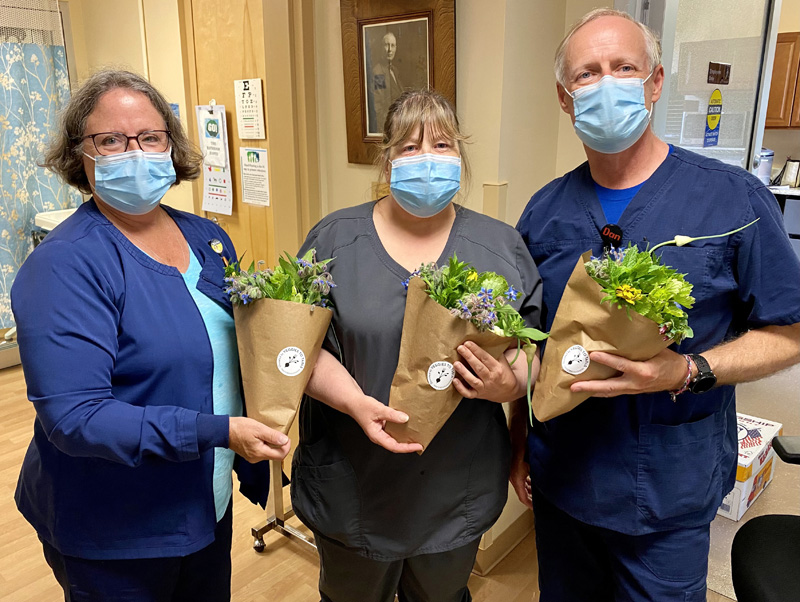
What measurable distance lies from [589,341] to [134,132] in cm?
98

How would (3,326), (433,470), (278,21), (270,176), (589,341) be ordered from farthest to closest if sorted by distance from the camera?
(3,326), (270,176), (278,21), (433,470), (589,341)

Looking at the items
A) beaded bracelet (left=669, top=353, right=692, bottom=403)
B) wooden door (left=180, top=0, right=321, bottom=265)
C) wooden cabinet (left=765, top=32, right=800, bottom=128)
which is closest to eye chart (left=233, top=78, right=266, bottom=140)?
wooden door (left=180, top=0, right=321, bottom=265)

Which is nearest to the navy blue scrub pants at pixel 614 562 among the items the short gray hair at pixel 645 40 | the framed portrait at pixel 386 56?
the short gray hair at pixel 645 40

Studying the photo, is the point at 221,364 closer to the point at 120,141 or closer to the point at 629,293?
the point at 120,141

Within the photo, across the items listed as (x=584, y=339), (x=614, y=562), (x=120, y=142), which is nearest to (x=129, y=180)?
(x=120, y=142)

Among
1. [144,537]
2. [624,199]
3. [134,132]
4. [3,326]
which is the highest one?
[134,132]

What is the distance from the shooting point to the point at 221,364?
125 centimetres

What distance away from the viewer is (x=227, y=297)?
4.13ft

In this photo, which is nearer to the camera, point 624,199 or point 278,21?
point 624,199

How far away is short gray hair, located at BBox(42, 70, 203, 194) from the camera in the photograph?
1.19 meters

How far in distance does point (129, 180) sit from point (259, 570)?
1.68 metres

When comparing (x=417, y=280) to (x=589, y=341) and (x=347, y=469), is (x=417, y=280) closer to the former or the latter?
(x=589, y=341)

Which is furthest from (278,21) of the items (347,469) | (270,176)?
(347,469)

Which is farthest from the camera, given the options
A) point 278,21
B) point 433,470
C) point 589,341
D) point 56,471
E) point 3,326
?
point 3,326
